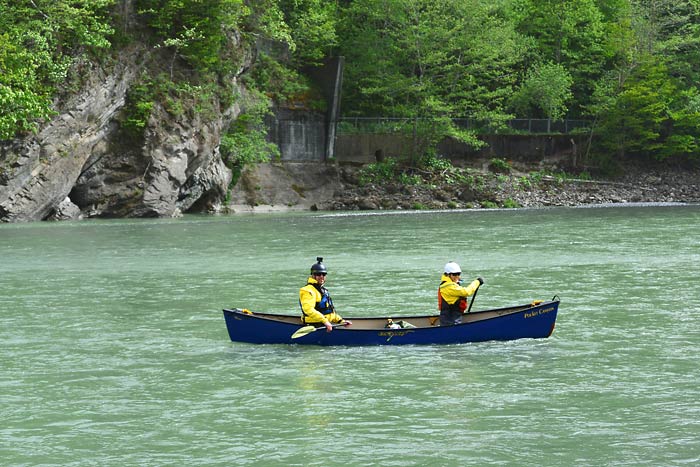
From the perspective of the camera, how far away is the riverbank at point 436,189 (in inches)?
2589

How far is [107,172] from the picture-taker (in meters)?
54.8

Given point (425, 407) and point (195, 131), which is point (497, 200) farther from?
point (425, 407)

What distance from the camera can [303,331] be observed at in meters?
19.0

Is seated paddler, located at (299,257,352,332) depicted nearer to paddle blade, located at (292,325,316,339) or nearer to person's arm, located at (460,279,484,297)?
paddle blade, located at (292,325,316,339)

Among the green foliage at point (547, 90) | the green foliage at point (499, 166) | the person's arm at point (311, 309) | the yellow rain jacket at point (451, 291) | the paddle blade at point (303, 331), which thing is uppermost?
the green foliage at point (547, 90)

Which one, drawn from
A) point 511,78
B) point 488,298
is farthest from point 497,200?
point 488,298

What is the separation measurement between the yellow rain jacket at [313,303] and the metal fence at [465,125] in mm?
52927

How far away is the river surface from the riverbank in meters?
30.8

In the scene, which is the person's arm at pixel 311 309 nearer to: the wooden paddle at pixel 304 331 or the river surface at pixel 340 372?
the wooden paddle at pixel 304 331

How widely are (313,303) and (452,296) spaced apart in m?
2.55

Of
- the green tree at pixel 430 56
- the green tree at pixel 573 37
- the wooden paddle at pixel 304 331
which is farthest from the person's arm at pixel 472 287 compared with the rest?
the green tree at pixel 573 37

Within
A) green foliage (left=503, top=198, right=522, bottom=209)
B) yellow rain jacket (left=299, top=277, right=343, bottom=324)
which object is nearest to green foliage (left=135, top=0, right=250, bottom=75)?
green foliage (left=503, top=198, right=522, bottom=209)

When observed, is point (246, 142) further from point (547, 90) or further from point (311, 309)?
point (311, 309)

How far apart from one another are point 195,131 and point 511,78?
3206 cm
